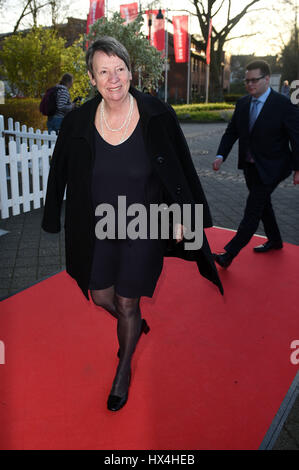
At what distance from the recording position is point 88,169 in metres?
2.25

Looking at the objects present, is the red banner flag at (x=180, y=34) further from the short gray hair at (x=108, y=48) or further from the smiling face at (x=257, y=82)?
the short gray hair at (x=108, y=48)

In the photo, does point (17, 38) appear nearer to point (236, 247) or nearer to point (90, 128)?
point (236, 247)

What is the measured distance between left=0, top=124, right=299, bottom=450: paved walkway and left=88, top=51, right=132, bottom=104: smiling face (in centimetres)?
205

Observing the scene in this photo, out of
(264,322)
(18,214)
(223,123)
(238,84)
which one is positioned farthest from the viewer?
(238,84)

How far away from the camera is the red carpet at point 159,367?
87.9 inches

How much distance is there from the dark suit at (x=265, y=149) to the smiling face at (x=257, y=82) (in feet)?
0.35

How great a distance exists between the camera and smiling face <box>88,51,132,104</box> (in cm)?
218

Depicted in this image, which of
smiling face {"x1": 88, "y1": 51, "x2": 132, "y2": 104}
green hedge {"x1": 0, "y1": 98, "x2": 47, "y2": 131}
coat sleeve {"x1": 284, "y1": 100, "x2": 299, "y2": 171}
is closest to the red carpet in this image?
coat sleeve {"x1": 284, "y1": 100, "x2": 299, "y2": 171}

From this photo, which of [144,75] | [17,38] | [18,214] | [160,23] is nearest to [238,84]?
[160,23]

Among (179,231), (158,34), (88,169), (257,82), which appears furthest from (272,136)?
(158,34)

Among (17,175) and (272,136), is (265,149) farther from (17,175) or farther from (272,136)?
(17,175)

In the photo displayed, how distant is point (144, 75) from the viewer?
19078mm

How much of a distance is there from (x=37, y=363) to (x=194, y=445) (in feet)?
3.95
